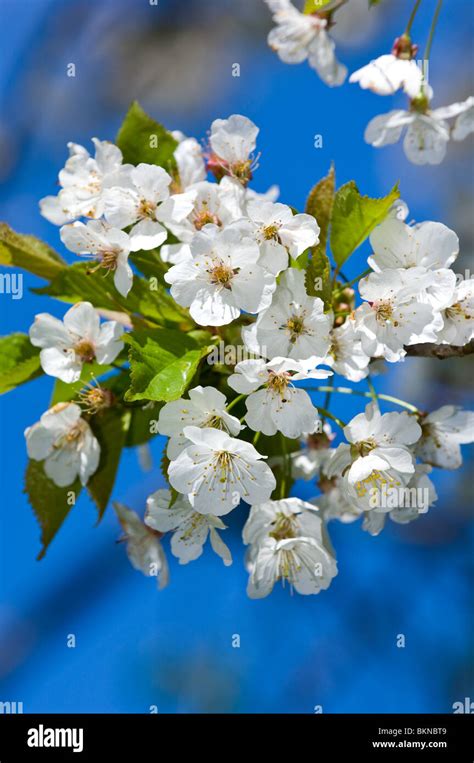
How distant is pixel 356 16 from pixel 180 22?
2.93 ft

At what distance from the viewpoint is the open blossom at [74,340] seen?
1.75 meters

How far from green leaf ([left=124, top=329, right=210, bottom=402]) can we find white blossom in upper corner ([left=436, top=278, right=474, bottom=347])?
18.1 inches

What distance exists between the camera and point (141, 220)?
5.78 ft

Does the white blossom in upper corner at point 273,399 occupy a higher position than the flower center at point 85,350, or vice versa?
the flower center at point 85,350

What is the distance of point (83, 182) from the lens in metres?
1.90

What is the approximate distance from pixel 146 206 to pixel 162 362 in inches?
14.2

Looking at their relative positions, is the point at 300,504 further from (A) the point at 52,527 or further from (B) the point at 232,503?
(A) the point at 52,527

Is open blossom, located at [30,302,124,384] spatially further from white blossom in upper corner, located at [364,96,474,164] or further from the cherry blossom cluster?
white blossom in upper corner, located at [364,96,474,164]

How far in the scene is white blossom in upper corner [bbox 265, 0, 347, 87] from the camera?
214cm

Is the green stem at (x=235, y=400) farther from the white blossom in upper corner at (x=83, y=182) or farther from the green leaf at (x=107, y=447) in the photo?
the white blossom in upper corner at (x=83, y=182)

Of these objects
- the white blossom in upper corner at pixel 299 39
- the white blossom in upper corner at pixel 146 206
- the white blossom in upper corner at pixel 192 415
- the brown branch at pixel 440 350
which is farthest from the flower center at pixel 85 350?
the white blossom in upper corner at pixel 299 39

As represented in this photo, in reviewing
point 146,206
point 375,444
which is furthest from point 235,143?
point 375,444

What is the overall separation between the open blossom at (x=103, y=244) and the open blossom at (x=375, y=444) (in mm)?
A: 530
